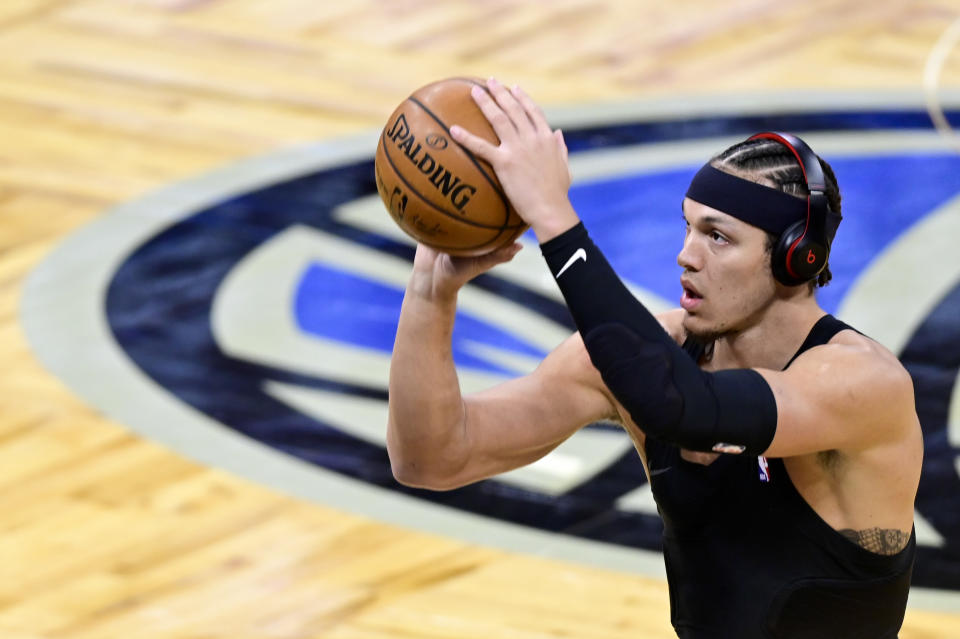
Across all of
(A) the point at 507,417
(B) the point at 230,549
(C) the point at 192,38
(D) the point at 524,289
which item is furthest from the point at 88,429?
(C) the point at 192,38

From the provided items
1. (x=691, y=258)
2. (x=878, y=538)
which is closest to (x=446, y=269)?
(x=691, y=258)

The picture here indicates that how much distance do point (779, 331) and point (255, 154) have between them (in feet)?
18.4

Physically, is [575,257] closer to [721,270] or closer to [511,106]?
[511,106]

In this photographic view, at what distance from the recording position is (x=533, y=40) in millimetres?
9633

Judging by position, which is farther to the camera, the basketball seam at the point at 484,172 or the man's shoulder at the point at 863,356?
the man's shoulder at the point at 863,356

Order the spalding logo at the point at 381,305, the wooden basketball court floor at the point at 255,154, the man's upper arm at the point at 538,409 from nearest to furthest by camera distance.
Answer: the man's upper arm at the point at 538,409 < the wooden basketball court floor at the point at 255,154 < the spalding logo at the point at 381,305

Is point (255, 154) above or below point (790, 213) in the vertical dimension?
below

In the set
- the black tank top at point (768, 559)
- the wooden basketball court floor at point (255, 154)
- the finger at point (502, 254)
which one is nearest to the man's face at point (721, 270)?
the black tank top at point (768, 559)

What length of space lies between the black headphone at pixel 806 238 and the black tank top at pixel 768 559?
0.15 m

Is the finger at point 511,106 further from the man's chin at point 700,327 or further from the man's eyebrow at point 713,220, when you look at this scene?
the man's chin at point 700,327

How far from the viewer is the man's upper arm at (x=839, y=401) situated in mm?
2533


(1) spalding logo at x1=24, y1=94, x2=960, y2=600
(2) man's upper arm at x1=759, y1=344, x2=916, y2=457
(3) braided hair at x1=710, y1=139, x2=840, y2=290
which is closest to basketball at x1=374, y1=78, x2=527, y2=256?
(3) braided hair at x1=710, y1=139, x2=840, y2=290

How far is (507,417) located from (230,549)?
7.15 ft

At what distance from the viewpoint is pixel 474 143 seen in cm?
248
